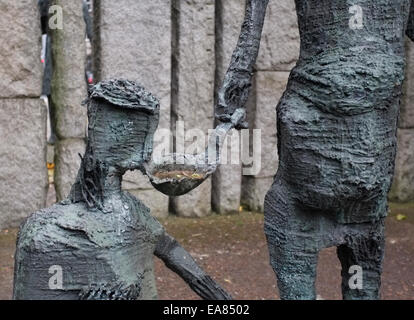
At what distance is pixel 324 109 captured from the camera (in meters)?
2.01

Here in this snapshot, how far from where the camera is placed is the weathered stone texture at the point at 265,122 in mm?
4699

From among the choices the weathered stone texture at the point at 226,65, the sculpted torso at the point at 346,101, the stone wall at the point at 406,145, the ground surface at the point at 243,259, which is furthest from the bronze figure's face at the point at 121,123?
the stone wall at the point at 406,145

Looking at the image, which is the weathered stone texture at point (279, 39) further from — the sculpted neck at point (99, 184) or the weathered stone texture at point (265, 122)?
the sculpted neck at point (99, 184)

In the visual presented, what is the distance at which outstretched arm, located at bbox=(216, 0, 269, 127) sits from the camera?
2.12 metres

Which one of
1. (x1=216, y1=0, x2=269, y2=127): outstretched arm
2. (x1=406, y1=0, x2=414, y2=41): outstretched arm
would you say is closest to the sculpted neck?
(x1=216, y1=0, x2=269, y2=127): outstretched arm

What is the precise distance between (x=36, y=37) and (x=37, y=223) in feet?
8.75

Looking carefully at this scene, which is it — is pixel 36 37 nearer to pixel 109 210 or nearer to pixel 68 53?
pixel 68 53

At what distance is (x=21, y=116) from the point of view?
14.1ft

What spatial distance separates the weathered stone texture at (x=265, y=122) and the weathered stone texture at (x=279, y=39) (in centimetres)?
7

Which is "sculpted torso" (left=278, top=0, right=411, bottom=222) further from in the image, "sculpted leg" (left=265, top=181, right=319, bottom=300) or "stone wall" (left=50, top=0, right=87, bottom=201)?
"stone wall" (left=50, top=0, right=87, bottom=201)

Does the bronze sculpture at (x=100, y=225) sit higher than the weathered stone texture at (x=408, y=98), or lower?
lower

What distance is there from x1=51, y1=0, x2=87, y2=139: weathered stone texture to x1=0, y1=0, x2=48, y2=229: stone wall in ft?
0.38

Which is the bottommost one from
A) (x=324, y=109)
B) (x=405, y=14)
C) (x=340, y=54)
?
(x=324, y=109)

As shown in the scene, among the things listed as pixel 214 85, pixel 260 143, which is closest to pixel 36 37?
pixel 214 85
